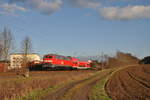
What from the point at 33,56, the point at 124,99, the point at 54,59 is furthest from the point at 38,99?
the point at 33,56

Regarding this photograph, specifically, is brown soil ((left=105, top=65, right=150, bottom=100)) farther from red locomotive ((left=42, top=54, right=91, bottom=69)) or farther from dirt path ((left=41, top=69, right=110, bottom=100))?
red locomotive ((left=42, top=54, right=91, bottom=69))

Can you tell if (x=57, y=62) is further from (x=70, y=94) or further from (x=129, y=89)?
(x=70, y=94)

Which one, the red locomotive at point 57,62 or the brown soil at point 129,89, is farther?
the red locomotive at point 57,62

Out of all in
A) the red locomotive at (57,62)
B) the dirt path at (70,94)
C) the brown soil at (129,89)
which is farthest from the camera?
the red locomotive at (57,62)

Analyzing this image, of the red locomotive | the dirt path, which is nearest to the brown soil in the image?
the dirt path

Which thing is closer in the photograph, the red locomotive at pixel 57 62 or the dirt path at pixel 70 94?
the dirt path at pixel 70 94

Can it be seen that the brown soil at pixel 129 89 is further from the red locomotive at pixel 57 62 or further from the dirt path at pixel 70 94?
the red locomotive at pixel 57 62

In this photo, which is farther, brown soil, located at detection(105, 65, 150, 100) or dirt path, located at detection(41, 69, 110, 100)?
dirt path, located at detection(41, 69, 110, 100)

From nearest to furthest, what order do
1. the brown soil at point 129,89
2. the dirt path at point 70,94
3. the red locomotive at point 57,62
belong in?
the brown soil at point 129,89 < the dirt path at point 70,94 < the red locomotive at point 57,62

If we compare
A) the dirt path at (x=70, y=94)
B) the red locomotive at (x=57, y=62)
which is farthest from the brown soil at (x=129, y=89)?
the red locomotive at (x=57, y=62)

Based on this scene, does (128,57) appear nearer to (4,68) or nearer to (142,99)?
(4,68)

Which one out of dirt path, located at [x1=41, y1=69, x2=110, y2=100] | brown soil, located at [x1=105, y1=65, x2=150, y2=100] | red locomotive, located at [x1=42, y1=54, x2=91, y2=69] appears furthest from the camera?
red locomotive, located at [x1=42, y1=54, x2=91, y2=69]

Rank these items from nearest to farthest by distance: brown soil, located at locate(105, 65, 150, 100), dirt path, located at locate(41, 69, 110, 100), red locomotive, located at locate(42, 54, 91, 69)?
1. brown soil, located at locate(105, 65, 150, 100)
2. dirt path, located at locate(41, 69, 110, 100)
3. red locomotive, located at locate(42, 54, 91, 69)

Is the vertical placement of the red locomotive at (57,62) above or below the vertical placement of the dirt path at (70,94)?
above
